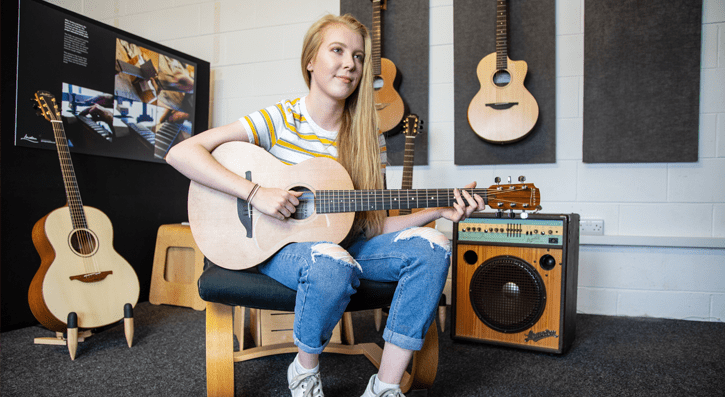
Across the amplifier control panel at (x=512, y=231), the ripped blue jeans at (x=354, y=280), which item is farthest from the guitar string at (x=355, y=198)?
the amplifier control panel at (x=512, y=231)

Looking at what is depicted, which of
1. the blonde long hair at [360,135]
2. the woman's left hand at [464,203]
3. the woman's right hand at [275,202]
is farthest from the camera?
the blonde long hair at [360,135]

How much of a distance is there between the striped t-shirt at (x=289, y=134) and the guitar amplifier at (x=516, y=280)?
2.51 ft

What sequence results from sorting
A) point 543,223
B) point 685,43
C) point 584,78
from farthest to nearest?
point 584,78 → point 685,43 → point 543,223

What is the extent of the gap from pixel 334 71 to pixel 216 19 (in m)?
2.03

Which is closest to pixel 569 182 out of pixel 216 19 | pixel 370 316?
pixel 370 316

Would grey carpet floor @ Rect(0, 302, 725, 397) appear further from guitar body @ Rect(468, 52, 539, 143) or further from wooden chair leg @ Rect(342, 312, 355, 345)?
guitar body @ Rect(468, 52, 539, 143)

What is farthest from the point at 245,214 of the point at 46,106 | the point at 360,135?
the point at 46,106

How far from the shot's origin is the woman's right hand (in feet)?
3.59

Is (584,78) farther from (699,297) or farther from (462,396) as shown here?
(462,396)

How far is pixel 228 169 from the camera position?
1.18 metres

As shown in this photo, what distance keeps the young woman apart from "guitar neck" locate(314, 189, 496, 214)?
4 centimetres

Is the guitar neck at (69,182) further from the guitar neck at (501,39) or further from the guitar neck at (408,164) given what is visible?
the guitar neck at (501,39)

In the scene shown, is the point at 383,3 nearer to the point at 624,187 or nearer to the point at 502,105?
the point at 502,105

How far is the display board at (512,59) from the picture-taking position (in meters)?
2.24
